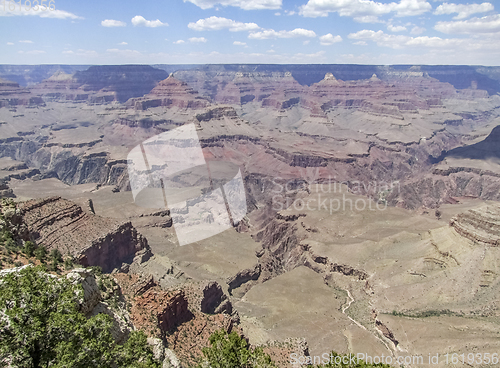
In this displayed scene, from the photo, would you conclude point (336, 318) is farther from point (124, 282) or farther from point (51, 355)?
point (51, 355)

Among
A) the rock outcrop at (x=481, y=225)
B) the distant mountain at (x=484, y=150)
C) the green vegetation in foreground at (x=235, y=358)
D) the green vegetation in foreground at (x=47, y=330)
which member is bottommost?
the distant mountain at (x=484, y=150)

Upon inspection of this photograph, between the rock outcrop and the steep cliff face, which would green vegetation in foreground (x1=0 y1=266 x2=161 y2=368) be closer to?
the steep cliff face

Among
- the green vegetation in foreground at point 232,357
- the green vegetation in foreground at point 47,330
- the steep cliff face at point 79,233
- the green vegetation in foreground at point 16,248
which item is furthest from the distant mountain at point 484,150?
the green vegetation in foreground at point 47,330

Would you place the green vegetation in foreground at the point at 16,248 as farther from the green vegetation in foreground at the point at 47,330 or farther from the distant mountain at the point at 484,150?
the distant mountain at the point at 484,150

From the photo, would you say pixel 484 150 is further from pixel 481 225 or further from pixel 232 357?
pixel 232 357

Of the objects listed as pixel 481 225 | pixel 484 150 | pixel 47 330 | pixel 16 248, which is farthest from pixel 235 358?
pixel 484 150

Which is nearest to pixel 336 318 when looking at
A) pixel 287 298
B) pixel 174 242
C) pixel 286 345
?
pixel 287 298
